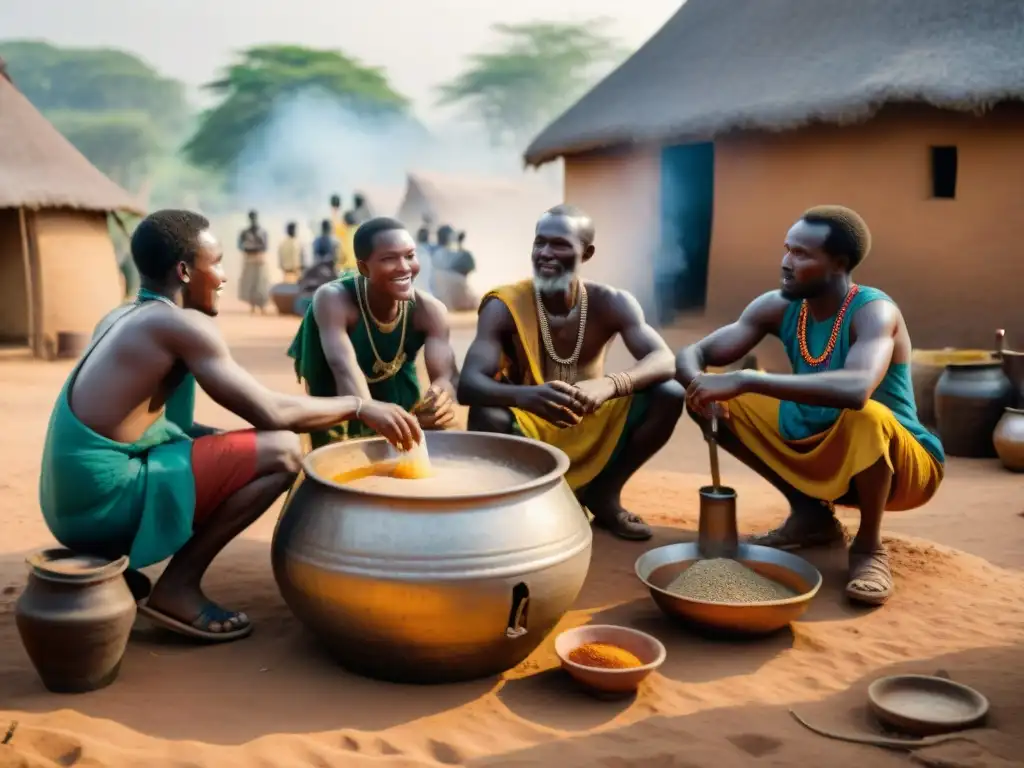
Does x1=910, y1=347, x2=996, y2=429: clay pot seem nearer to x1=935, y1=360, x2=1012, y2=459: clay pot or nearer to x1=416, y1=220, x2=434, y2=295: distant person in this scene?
x1=935, y1=360, x2=1012, y2=459: clay pot

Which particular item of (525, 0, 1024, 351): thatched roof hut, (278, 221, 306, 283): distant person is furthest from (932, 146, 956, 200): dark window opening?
(278, 221, 306, 283): distant person

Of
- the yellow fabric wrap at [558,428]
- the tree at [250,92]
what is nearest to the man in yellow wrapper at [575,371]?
the yellow fabric wrap at [558,428]

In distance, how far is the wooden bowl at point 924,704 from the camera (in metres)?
2.60

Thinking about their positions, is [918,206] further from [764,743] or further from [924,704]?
[764,743]

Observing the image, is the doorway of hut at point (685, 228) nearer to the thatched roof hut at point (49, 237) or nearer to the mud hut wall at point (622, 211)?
the mud hut wall at point (622, 211)

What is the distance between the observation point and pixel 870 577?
3574 mm

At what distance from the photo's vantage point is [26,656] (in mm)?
3047

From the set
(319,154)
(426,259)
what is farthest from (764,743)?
(319,154)

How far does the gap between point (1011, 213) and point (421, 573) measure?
662 centimetres

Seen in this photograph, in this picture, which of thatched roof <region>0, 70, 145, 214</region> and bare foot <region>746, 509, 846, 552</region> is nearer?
bare foot <region>746, 509, 846, 552</region>

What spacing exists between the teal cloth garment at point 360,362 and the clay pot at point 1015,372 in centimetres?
385

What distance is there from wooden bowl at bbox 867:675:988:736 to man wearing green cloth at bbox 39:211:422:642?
5.16 feet

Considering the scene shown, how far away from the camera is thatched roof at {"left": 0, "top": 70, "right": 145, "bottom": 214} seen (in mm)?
10461

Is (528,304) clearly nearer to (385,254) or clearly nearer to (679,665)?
(385,254)
